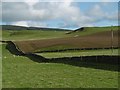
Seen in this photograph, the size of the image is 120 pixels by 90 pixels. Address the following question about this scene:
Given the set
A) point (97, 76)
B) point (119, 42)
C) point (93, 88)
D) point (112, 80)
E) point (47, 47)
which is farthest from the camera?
point (47, 47)

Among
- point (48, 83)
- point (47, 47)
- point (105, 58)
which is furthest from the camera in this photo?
point (47, 47)

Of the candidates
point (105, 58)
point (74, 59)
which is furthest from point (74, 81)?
point (74, 59)

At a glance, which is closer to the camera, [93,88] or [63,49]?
[93,88]

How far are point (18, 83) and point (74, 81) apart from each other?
5130 millimetres

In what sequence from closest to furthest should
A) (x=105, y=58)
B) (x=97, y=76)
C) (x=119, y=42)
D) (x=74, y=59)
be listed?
(x=97, y=76), (x=105, y=58), (x=74, y=59), (x=119, y=42)

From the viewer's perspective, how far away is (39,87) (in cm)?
2727

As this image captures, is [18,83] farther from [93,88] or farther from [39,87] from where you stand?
[93,88]

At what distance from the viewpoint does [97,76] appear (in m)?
34.4

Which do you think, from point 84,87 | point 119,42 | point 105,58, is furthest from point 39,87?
point 119,42

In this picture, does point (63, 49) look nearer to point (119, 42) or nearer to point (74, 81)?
point (119, 42)

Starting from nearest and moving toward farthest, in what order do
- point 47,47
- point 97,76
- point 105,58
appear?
point 97,76 → point 105,58 → point 47,47

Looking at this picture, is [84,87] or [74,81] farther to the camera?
[74,81]

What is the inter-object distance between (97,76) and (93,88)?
758 centimetres

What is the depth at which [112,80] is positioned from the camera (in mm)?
31297
